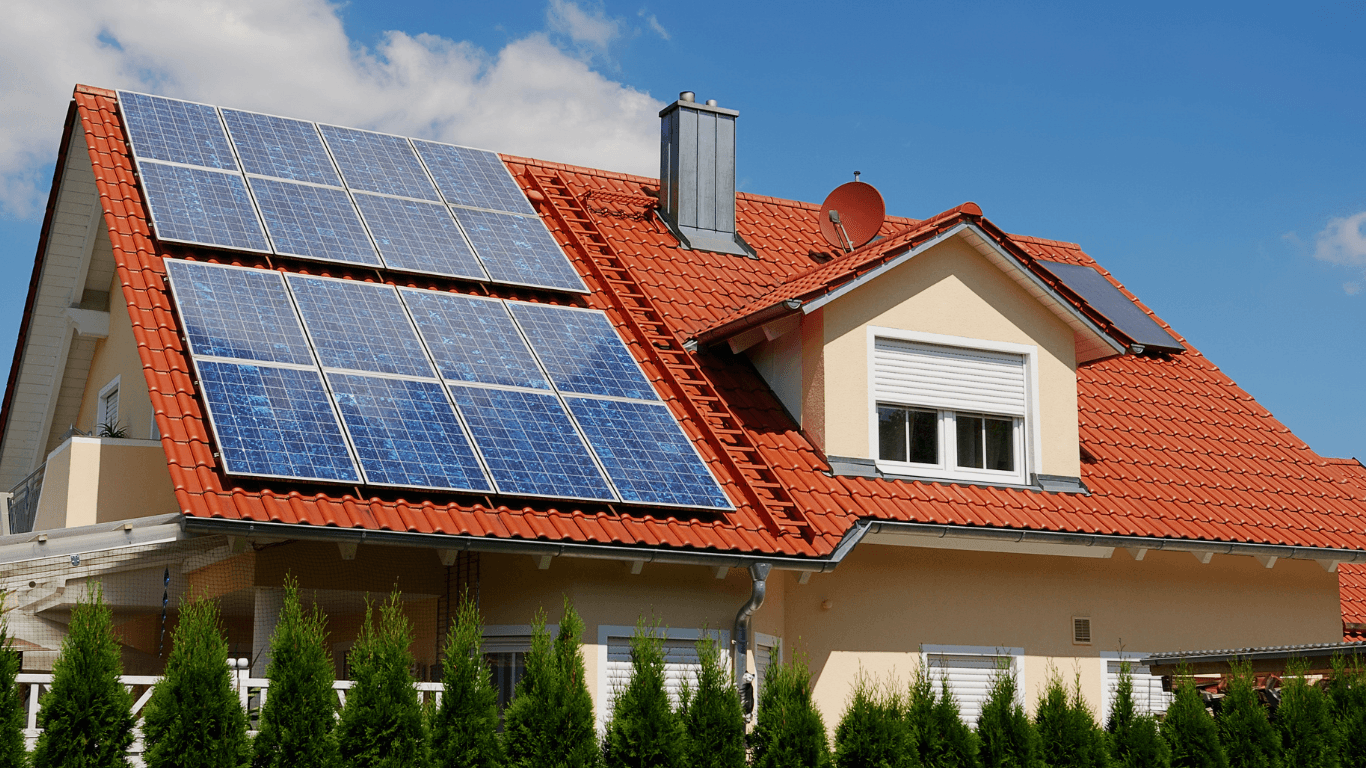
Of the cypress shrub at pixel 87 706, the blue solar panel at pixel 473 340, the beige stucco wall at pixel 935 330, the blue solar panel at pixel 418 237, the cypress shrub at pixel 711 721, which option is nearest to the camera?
the cypress shrub at pixel 87 706

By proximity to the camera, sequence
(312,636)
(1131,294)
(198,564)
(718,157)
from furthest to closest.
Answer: (1131,294) < (718,157) < (198,564) < (312,636)

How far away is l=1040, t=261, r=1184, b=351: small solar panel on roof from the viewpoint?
821 inches

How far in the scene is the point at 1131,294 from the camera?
22.6 metres

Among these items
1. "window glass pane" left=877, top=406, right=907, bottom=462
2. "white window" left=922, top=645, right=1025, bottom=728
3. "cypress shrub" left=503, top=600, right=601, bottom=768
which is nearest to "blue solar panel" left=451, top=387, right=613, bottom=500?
"cypress shrub" left=503, top=600, right=601, bottom=768

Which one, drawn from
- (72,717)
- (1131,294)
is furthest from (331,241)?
(1131,294)

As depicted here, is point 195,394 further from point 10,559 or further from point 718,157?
point 718,157

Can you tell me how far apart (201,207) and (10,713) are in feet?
23.4

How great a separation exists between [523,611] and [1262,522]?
29.7 ft

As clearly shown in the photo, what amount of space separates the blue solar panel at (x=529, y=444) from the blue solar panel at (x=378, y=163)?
15.4 feet

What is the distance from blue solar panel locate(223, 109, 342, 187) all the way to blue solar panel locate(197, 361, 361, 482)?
184 inches

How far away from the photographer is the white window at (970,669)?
15.4 metres

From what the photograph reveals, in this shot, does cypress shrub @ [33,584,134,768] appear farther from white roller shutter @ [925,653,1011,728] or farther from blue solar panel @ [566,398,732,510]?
white roller shutter @ [925,653,1011,728]

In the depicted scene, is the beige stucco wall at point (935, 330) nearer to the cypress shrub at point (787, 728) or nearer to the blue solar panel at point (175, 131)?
the cypress shrub at point (787, 728)

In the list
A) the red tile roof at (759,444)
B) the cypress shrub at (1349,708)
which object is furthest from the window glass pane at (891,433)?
the cypress shrub at (1349,708)
